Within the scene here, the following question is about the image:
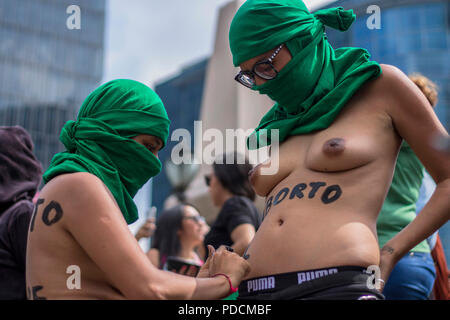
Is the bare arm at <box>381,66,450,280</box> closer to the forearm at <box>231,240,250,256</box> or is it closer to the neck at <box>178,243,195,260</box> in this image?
the forearm at <box>231,240,250,256</box>

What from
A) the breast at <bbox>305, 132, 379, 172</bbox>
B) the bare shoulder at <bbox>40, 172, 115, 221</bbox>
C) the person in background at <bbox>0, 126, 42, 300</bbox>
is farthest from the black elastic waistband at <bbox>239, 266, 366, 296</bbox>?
the person in background at <bbox>0, 126, 42, 300</bbox>

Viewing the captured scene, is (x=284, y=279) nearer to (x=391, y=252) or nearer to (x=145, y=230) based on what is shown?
(x=391, y=252)

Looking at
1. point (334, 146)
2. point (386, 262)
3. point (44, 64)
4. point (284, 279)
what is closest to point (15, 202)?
point (284, 279)

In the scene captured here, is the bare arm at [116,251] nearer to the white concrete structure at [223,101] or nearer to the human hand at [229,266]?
the human hand at [229,266]

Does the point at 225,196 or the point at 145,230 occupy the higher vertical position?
the point at 225,196

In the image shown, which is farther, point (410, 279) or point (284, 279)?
point (410, 279)

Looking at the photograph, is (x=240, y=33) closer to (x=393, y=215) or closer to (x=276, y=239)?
(x=276, y=239)

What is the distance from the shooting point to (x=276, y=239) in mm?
2541

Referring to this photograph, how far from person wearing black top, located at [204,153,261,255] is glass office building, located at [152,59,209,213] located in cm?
6157

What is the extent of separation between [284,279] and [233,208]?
1991mm

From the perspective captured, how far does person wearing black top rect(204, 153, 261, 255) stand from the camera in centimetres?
416

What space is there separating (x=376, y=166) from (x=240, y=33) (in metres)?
0.93

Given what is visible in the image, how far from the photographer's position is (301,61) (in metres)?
2.77
